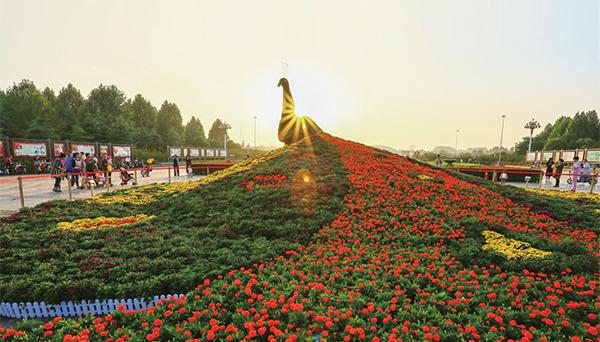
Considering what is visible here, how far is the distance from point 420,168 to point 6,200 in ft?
53.2

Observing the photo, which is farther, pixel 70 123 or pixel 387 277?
pixel 70 123

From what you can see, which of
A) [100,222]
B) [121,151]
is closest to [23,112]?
[121,151]

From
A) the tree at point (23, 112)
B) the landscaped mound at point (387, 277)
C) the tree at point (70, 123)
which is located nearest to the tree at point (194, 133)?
the tree at point (70, 123)

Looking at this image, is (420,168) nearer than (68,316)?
No

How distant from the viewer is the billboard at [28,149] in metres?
19.7

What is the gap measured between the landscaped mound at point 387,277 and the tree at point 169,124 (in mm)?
54228

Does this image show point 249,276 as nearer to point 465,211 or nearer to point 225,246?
point 225,246

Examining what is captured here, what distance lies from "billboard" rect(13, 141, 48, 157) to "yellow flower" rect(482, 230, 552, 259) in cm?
2807

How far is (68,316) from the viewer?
384 cm

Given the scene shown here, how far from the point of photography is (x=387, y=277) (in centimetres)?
429

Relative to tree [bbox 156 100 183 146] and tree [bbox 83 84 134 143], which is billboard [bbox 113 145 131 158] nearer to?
tree [bbox 83 84 134 143]

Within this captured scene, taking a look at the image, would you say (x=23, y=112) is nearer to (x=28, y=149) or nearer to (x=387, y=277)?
(x=28, y=149)

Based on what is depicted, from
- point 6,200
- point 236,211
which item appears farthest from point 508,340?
point 6,200

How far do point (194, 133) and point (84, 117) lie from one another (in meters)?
29.4
